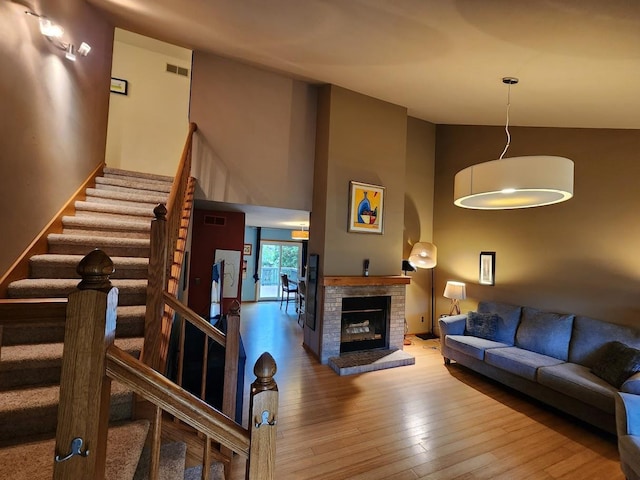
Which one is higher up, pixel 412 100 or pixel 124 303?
pixel 412 100

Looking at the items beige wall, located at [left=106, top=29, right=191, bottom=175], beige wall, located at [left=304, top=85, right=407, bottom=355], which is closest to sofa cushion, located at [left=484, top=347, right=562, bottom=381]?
beige wall, located at [left=304, top=85, right=407, bottom=355]

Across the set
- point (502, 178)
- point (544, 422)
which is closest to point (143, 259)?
point (502, 178)

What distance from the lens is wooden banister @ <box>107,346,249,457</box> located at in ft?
2.94

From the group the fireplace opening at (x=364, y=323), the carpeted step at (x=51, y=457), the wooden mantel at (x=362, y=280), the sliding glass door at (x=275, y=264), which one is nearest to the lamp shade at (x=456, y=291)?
the wooden mantel at (x=362, y=280)

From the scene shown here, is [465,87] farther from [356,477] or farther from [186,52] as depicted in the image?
[186,52]

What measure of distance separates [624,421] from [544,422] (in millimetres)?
975

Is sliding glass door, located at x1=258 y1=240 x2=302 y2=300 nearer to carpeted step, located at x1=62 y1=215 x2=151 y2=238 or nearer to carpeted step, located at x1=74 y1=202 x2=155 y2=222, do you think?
carpeted step, located at x1=74 y1=202 x2=155 y2=222

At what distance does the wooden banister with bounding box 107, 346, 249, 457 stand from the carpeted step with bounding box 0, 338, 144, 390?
4.31ft

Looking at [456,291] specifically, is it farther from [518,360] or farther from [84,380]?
[84,380]

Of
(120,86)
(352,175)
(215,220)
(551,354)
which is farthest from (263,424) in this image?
(120,86)

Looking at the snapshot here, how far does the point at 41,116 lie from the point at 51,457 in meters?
2.68

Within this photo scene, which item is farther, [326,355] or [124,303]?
[326,355]

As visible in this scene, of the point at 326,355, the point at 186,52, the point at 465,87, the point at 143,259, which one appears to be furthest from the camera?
the point at 186,52

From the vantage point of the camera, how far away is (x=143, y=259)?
2.65 metres
